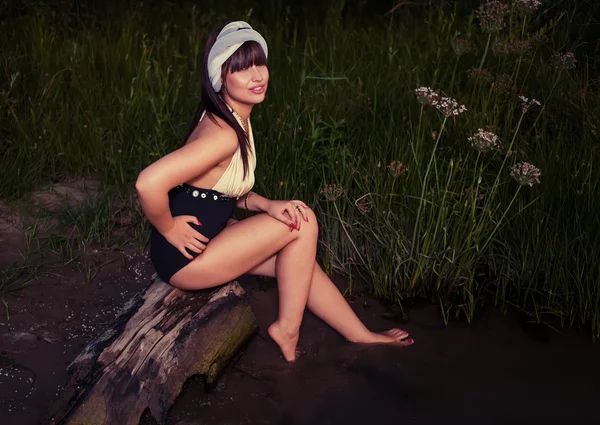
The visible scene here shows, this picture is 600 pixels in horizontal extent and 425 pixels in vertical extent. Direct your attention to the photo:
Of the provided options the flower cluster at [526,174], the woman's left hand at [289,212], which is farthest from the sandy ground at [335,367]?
the flower cluster at [526,174]

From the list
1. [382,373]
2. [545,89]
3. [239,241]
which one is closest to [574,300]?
[382,373]

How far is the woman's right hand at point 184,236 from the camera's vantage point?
10.8 feet

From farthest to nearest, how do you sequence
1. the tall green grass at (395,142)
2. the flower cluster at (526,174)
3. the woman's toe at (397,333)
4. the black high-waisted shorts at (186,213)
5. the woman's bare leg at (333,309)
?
1. the tall green grass at (395,142)
2. the woman's toe at (397,333)
3. the woman's bare leg at (333,309)
4. the flower cluster at (526,174)
5. the black high-waisted shorts at (186,213)

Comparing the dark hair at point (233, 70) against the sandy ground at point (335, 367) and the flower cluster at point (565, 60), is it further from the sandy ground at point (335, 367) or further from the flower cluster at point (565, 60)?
the flower cluster at point (565, 60)

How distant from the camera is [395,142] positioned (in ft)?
13.8

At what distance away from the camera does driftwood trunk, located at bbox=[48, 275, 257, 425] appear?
302 centimetres

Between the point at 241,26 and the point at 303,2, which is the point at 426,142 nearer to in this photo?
the point at 241,26

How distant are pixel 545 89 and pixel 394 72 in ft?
2.95

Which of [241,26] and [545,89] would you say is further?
[545,89]

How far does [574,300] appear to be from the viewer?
4020mm

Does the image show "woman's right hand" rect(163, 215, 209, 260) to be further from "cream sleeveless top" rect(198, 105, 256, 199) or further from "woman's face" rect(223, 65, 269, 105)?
"woman's face" rect(223, 65, 269, 105)

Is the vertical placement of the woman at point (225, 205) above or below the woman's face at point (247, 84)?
below

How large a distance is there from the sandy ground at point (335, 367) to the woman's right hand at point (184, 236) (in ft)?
1.96

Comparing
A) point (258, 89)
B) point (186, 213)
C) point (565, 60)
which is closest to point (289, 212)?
point (186, 213)
